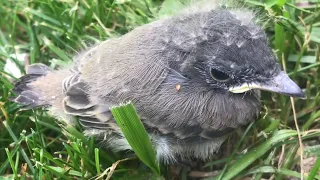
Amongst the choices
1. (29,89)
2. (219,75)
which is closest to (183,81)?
(219,75)

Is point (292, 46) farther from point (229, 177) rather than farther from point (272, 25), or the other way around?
point (229, 177)

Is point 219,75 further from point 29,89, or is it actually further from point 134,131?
point 29,89

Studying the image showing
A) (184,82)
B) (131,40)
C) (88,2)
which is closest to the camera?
(184,82)

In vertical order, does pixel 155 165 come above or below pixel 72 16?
below

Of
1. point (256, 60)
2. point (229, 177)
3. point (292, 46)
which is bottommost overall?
point (229, 177)

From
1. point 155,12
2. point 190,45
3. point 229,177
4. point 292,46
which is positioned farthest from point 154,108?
point 292,46

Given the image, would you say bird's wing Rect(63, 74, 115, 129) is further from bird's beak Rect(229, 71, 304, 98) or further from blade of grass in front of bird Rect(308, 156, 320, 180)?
blade of grass in front of bird Rect(308, 156, 320, 180)
